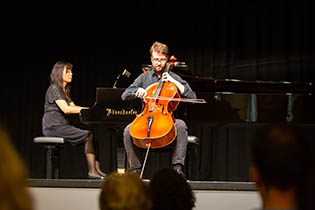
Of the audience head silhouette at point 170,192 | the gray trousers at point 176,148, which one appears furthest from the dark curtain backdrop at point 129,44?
the audience head silhouette at point 170,192

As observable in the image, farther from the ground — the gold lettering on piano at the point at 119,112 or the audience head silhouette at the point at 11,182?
the audience head silhouette at the point at 11,182

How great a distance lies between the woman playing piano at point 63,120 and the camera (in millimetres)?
4969

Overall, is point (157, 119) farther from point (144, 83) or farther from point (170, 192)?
point (170, 192)

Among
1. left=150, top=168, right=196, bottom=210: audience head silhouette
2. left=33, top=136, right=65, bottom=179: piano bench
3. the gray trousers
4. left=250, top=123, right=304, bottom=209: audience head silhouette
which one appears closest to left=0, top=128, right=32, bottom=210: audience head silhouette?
left=250, top=123, right=304, bottom=209: audience head silhouette

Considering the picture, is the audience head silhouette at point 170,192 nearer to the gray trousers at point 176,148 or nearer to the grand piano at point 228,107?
the gray trousers at point 176,148

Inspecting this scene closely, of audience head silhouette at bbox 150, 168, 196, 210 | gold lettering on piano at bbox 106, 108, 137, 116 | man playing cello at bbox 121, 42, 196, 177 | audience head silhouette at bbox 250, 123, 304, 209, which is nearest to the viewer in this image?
audience head silhouette at bbox 250, 123, 304, 209

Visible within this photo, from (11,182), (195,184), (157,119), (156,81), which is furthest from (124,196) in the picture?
(156,81)

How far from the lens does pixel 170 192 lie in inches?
71.3

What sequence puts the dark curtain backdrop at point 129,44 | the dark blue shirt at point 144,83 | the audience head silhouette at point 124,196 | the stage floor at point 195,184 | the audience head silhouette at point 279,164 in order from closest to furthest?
the audience head silhouette at point 279,164, the audience head silhouette at point 124,196, the stage floor at point 195,184, the dark blue shirt at point 144,83, the dark curtain backdrop at point 129,44

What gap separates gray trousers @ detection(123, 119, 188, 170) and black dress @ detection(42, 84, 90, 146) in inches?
34.2

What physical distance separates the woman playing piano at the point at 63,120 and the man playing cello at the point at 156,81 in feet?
2.41

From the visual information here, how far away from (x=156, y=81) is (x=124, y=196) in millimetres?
3031

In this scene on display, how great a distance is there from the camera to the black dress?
4.97 m

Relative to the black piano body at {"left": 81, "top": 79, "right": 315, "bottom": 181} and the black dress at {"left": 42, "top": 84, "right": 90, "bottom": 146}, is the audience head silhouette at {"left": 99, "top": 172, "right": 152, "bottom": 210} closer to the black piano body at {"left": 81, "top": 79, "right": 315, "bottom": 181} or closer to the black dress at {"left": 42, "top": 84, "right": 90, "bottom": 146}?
the black piano body at {"left": 81, "top": 79, "right": 315, "bottom": 181}
